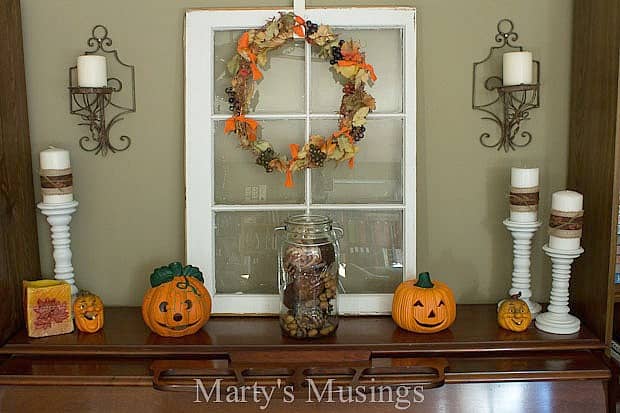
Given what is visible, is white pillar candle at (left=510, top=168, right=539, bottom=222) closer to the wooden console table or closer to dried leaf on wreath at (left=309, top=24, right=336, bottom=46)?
the wooden console table

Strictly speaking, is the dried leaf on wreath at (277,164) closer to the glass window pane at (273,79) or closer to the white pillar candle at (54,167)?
the glass window pane at (273,79)

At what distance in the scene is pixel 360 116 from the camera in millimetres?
2264

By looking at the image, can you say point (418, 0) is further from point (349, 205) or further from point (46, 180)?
point (46, 180)

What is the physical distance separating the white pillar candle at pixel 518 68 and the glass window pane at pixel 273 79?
0.66 meters

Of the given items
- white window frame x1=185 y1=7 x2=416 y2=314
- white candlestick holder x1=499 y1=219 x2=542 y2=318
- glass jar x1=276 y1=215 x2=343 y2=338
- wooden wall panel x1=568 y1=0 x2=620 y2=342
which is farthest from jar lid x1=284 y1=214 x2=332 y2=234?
wooden wall panel x1=568 y1=0 x2=620 y2=342

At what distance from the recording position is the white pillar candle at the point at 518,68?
2217 mm

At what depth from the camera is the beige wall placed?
2.34m

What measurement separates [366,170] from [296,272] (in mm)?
447

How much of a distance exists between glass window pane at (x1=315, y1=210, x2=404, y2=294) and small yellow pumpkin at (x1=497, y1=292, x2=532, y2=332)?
37 cm

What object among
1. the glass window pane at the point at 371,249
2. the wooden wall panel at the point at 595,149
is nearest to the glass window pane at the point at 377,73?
the glass window pane at the point at 371,249

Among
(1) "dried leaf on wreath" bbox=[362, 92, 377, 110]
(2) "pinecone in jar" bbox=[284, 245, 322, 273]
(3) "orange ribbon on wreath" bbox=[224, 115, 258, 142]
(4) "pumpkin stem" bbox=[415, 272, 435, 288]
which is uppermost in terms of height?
(1) "dried leaf on wreath" bbox=[362, 92, 377, 110]

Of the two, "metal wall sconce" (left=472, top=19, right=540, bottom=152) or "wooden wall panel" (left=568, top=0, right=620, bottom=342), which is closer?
"wooden wall panel" (left=568, top=0, right=620, bottom=342)

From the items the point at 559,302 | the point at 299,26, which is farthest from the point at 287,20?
the point at 559,302

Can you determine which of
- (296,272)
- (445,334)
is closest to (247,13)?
(296,272)
